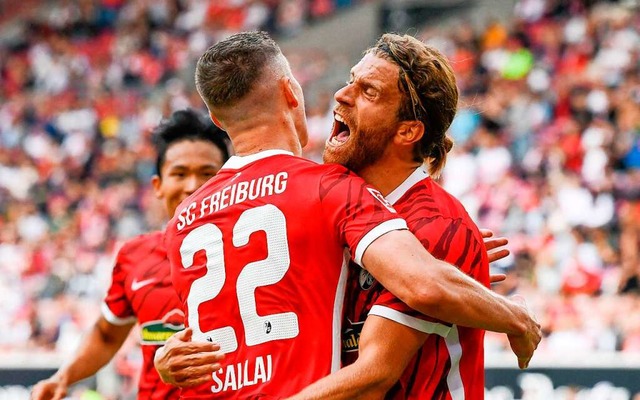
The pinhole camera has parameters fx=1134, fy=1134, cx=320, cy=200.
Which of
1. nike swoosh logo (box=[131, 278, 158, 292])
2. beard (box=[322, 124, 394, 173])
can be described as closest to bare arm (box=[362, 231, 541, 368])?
beard (box=[322, 124, 394, 173])

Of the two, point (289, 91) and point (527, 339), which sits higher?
point (289, 91)

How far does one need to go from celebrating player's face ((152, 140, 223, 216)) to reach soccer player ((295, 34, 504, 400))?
1727mm

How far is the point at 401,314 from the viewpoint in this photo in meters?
3.47

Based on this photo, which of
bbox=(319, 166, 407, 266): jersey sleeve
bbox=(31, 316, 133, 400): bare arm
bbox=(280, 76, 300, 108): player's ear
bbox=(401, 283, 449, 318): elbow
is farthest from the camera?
bbox=(31, 316, 133, 400): bare arm

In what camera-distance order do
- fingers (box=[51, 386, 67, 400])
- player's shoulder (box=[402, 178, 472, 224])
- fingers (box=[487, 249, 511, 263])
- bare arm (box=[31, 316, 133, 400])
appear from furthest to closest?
1. bare arm (box=[31, 316, 133, 400])
2. fingers (box=[51, 386, 67, 400])
3. fingers (box=[487, 249, 511, 263])
4. player's shoulder (box=[402, 178, 472, 224])

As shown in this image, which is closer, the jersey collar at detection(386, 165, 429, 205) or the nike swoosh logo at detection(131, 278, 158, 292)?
the jersey collar at detection(386, 165, 429, 205)

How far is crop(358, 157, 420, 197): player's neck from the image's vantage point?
12.7ft

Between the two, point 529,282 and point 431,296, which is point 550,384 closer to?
point 529,282

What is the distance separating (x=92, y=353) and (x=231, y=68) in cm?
230

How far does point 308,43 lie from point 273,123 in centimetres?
1719

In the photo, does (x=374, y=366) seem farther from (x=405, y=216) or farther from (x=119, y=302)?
(x=119, y=302)

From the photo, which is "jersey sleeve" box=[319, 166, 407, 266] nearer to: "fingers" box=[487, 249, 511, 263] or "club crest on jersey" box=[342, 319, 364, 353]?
"club crest on jersey" box=[342, 319, 364, 353]

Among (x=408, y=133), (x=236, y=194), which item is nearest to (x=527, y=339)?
(x=408, y=133)

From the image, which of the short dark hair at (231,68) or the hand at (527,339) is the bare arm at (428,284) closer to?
the hand at (527,339)
